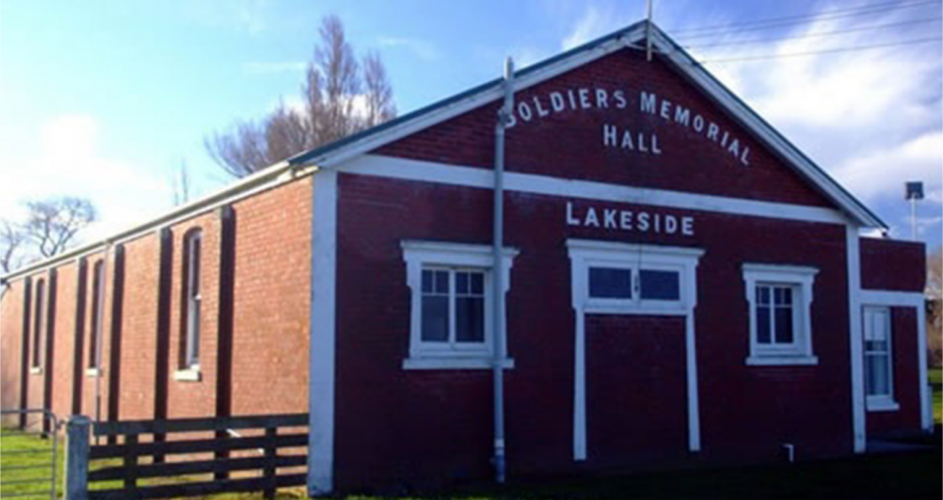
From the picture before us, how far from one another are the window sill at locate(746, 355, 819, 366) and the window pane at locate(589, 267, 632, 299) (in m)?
2.62

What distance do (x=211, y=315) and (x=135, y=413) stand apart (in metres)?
4.26

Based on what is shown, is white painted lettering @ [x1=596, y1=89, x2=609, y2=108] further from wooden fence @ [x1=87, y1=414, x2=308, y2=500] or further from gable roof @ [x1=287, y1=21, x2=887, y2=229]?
wooden fence @ [x1=87, y1=414, x2=308, y2=500]

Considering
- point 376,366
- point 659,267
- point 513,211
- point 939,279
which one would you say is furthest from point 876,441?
point 939,279

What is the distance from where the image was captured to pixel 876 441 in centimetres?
2066

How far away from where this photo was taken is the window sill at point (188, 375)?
15773mm

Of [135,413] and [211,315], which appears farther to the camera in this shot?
[135,413]

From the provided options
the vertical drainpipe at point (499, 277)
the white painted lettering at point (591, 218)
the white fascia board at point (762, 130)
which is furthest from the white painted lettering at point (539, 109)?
the white fascia board at point (762, 130)

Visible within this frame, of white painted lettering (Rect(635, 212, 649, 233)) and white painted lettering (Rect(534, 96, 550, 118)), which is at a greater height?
white painted lettering (Rect(534, 96, 550, 118))

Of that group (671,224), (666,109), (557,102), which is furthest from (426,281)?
(666,109)

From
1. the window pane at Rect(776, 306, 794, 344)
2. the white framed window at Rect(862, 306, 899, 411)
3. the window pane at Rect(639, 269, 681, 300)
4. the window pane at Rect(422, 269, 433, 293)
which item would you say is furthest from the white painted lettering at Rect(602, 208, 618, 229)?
the white framed window at Rect(862, 306, 899, 411)

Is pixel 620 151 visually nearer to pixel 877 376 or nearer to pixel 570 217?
pixel 570 217

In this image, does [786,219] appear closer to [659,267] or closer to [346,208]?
[659,267]

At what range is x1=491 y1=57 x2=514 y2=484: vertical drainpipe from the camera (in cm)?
1370

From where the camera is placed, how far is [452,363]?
1369 centimetres
